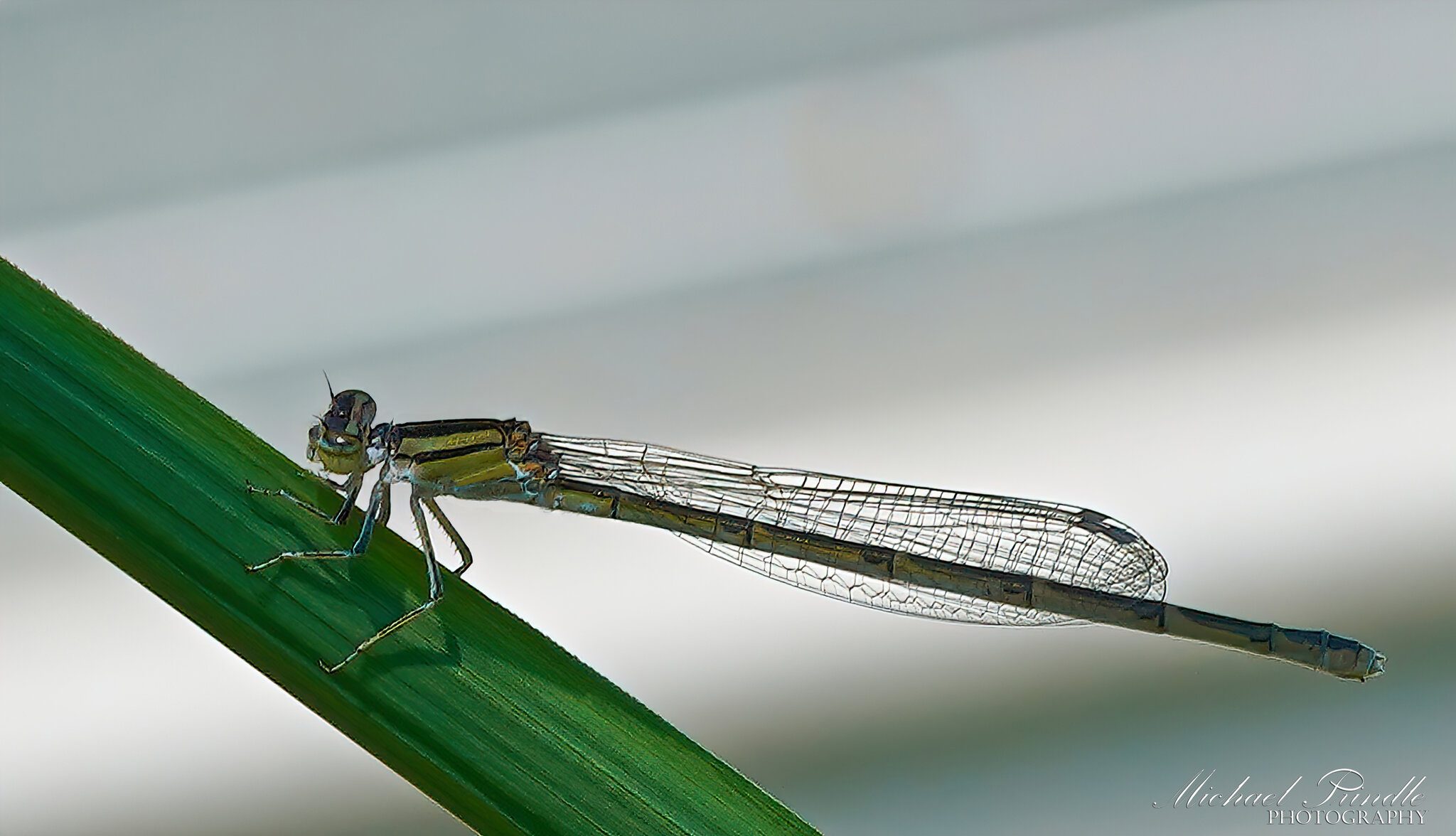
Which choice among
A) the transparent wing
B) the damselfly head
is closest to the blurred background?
the transparent wing

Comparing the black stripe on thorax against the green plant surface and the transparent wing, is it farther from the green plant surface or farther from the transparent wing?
the green plant surface

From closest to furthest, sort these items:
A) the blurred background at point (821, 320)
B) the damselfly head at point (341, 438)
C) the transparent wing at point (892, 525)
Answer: the damselfly head at point (341, 438), the transparent wing at point (892, 525), the blurred background at point (821, 320)

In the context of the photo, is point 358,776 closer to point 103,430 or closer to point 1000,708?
point 1000,708

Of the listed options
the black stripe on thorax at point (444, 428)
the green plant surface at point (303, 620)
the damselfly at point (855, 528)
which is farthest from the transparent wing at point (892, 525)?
the green plant surface at point (303, 620)

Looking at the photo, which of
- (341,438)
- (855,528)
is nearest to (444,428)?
(341,438)

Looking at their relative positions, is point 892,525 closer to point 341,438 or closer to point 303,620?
point 341,438

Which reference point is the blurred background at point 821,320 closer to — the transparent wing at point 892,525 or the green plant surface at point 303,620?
the transparent wing at point 892,525
